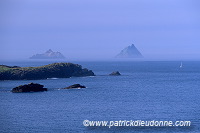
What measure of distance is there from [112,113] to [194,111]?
608 inches

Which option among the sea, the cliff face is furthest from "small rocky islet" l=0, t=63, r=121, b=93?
the sea

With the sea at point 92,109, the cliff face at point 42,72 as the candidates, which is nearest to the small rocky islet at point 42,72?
the cliff face at point 42,72

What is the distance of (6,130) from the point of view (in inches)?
2574

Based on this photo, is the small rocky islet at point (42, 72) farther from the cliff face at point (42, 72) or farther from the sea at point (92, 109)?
the sea at point (92, 109)

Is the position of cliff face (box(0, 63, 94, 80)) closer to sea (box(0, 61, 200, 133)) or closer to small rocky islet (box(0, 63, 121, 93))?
small rocky islet (box(0, 63, 121, 93))

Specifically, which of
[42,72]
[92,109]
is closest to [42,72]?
[42,72]

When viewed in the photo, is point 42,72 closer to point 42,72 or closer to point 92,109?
point 42,72

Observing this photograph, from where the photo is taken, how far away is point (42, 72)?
171125 millimetres

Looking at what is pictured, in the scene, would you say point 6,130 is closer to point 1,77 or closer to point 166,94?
point 166,94

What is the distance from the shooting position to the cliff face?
165750 mm

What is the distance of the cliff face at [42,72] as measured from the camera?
165750 mm

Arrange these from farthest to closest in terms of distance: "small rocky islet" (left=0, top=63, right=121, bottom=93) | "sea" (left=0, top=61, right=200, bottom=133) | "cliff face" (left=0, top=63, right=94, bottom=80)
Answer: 1. "cliff face" (left=0, top=63, right=94, bottom=80)
2. "small rocky islet" (left=0, top=63, right=121, bottom=93)
3. "sea" (left=0, top=61, right=200, bottom=133)

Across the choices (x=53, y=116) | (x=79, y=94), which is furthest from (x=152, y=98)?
(x=53, y=116)

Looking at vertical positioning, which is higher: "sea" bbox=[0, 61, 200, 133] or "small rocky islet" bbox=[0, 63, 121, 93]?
"small rocky islet" bbox=[0, 63, 121, 93]
